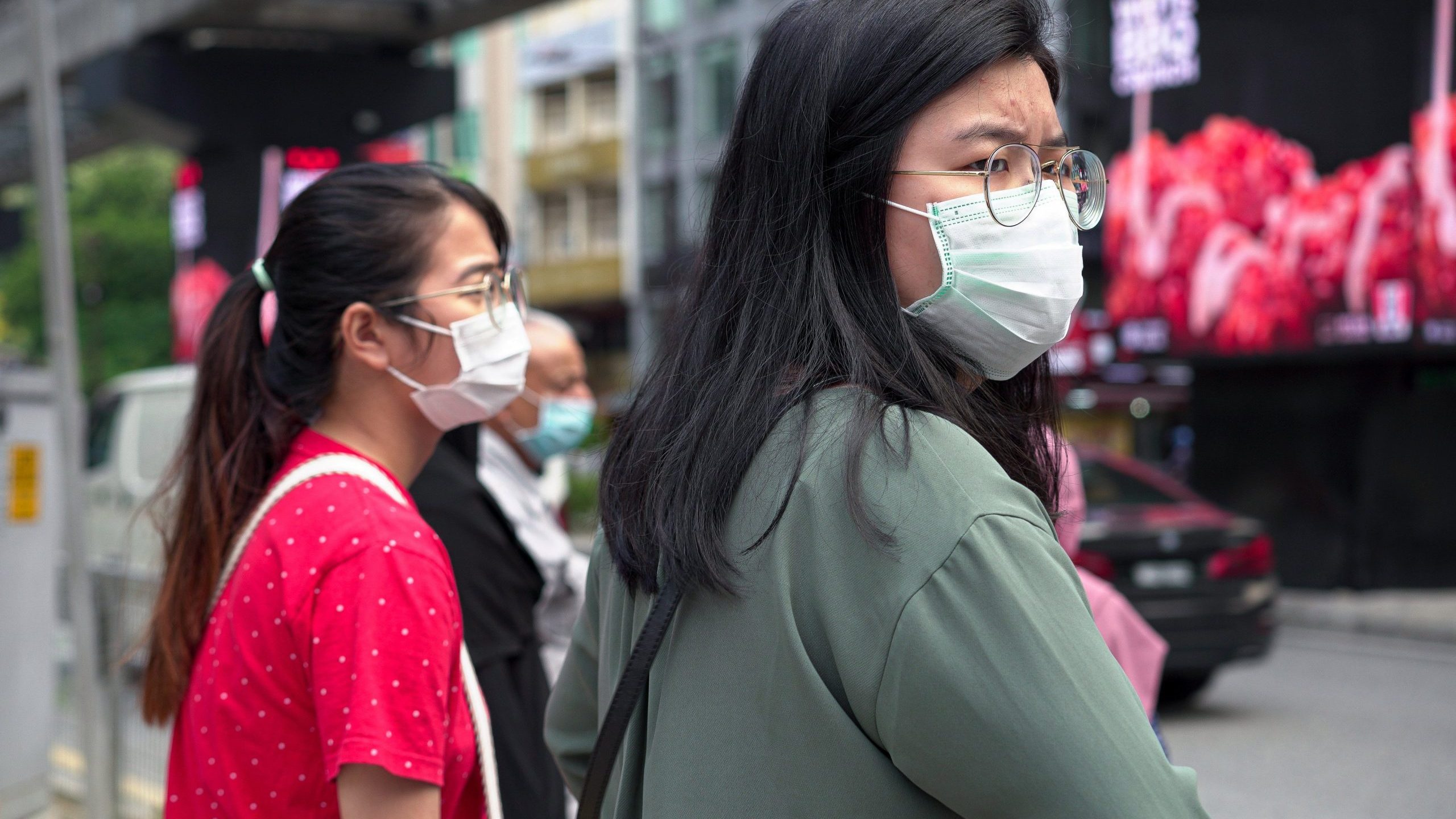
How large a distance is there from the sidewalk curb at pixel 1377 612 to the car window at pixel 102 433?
351 inches

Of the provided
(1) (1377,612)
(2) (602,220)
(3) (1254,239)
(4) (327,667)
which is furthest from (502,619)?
Answer: (2) (602,220)

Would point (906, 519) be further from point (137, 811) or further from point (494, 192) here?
point (494, 192)

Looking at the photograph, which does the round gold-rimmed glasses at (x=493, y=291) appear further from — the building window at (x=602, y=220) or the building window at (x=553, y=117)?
the building window at (x=553, y=117)

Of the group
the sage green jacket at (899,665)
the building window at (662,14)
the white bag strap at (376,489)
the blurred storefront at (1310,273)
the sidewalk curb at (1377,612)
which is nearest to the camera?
the sage green jacket at (899,665)

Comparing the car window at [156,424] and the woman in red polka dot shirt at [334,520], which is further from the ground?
the woman in red polka dot shirt at [334,520]

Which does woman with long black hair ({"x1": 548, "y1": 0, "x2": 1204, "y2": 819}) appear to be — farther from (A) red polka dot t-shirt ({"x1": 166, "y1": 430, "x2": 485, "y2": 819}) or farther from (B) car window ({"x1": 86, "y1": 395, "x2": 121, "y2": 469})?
(B) car window ({"x1": 86, "y1": 395, "x2": 121, "y2": 469})

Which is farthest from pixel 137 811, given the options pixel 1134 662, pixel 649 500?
pixel 649 500

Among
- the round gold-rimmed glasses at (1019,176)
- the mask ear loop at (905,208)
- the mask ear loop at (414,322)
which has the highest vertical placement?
the round gold-rimmed glasses at (1019,176)

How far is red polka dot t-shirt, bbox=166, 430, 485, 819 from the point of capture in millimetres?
1632

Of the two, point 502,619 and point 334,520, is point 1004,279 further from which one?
point 502,619

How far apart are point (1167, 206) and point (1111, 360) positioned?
211 cm

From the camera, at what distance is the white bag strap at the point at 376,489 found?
1841 millimetres

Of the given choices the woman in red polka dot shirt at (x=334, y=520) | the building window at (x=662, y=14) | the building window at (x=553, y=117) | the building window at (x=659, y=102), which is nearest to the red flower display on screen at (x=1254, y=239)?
the woman in red polka dot shirt at (x=334, y=520)

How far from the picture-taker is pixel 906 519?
1.07 m
